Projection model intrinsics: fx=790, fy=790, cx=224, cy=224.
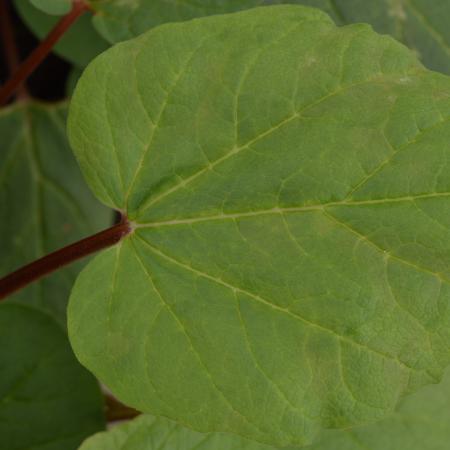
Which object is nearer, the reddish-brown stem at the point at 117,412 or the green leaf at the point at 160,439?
the green leaf at the point at 160,439

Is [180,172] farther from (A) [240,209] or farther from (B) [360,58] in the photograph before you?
(B) [360,58]

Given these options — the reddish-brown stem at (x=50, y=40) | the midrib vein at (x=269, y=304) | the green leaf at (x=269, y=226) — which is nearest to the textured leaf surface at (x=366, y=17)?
the reddish-brown stem at (x=50, y=40)

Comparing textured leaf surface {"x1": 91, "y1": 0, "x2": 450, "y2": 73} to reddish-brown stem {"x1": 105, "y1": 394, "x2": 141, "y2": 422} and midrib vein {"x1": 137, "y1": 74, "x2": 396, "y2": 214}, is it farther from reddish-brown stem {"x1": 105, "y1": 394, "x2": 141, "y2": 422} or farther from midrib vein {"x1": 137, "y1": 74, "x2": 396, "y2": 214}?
reddish-brown stem {"x1": 105, "y1": 394, "x2": 141, "y2": 422}

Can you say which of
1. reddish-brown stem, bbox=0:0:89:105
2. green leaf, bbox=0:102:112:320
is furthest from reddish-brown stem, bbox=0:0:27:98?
reddish-brown stem, bbox=0:0:89:105

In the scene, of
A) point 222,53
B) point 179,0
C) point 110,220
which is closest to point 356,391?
point 222,53

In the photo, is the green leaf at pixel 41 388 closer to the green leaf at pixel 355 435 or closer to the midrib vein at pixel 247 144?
the green leaf at pixel 355 435
